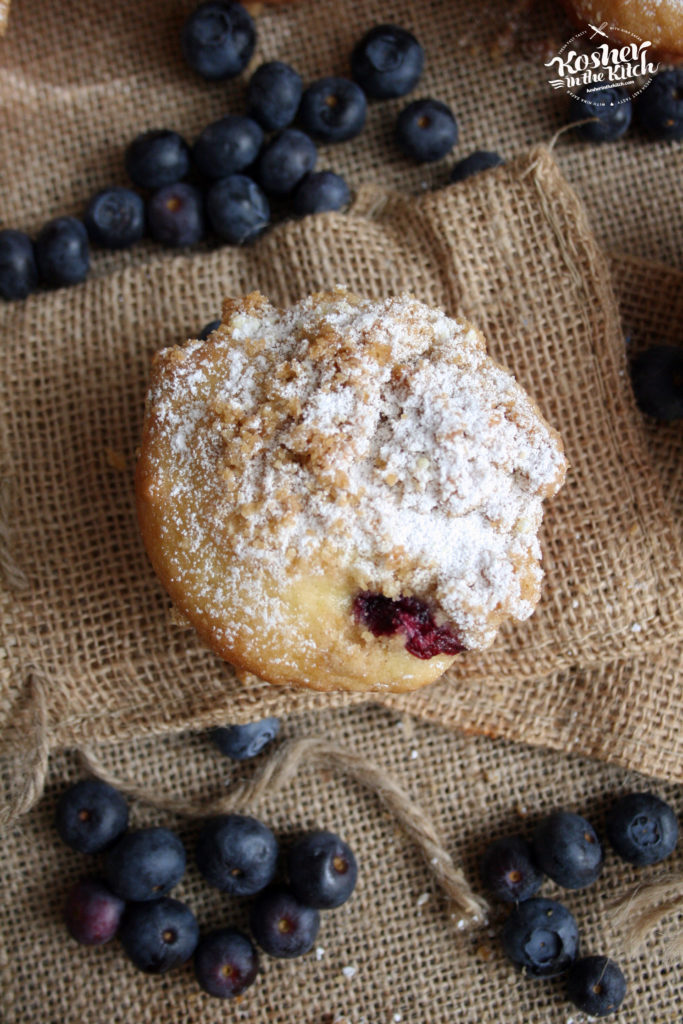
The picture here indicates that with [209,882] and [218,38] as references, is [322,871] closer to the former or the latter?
[209,882]

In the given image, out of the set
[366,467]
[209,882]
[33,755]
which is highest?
[366,467]

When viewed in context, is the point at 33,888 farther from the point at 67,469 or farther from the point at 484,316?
the point at 484,316

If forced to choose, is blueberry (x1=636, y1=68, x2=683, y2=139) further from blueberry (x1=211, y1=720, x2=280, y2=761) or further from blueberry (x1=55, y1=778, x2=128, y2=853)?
blueberry (x1=55, y1=778, x2=128, y2=853)

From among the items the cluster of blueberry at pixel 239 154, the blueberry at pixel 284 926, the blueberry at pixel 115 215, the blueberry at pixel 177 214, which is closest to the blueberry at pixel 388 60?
the cluster of blueberry at pixel 239 154

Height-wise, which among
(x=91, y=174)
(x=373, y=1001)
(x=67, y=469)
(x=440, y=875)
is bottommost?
(x=373, y=1001)

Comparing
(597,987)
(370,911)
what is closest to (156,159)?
(370,911)

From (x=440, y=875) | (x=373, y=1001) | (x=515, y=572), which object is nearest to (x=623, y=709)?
(x=440, y=875)
